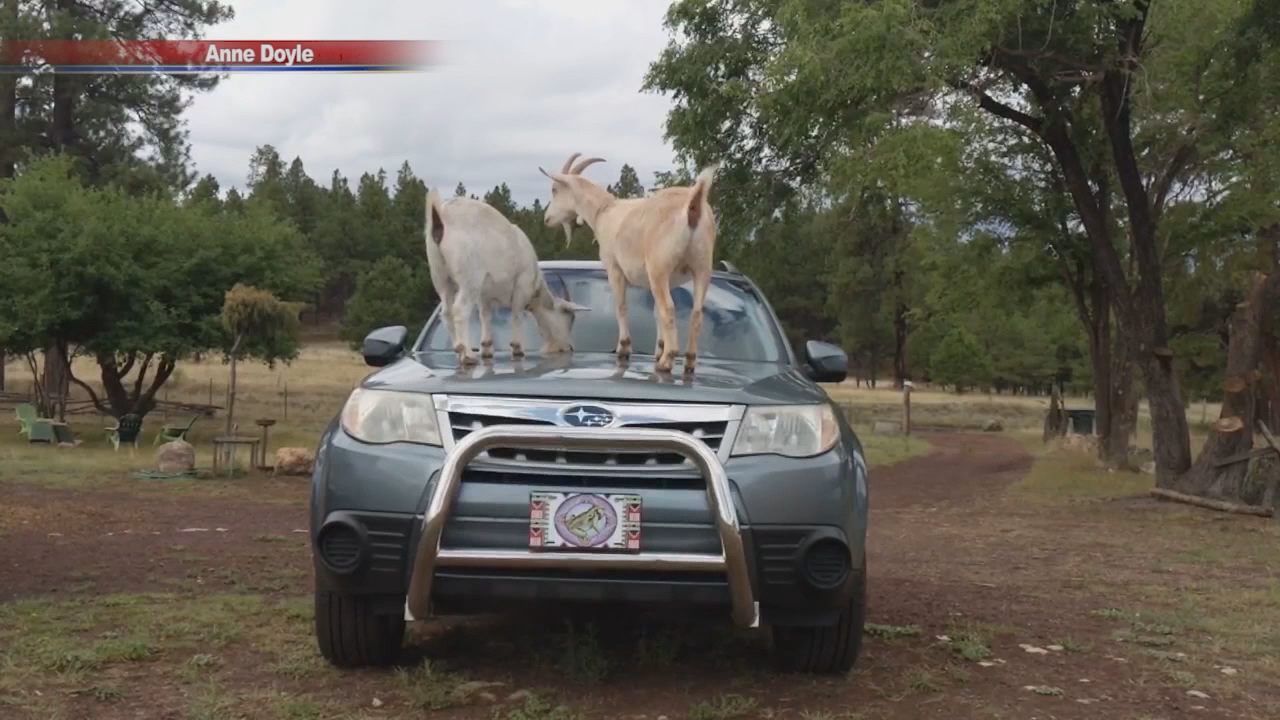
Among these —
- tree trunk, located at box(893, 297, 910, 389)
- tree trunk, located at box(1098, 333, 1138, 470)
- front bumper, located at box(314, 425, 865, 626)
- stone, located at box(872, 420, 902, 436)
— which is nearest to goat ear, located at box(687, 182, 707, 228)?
front bumper, located at box(314, 425, 865, 626)

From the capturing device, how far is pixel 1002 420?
41.0 metres

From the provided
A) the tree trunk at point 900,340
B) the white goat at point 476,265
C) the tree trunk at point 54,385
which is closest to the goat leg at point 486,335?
the white goat at point 476,265

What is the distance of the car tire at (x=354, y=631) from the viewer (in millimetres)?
4328

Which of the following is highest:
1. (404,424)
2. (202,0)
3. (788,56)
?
(202,0)

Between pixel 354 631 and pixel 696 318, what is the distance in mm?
1755

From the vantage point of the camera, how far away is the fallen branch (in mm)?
11719

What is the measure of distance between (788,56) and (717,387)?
822 cm

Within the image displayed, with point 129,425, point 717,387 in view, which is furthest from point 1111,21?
point 129,425

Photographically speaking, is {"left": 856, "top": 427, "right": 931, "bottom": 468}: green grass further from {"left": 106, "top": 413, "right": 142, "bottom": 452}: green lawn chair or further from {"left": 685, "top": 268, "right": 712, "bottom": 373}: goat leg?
{"left": 685, "top": 268, "right": 712, "bottom": 373}: goat leg

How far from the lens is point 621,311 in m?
5.09

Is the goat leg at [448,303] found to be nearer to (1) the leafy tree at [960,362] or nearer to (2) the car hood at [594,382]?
(2) the car hood at [594,382]

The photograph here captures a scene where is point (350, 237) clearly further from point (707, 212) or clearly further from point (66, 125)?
point (707, 212)

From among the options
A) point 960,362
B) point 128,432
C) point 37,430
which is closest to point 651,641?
point 128,432

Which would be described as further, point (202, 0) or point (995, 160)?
point (202, 0)
